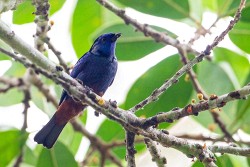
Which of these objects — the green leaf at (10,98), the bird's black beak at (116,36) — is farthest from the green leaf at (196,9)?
the green leaf at (10,98)

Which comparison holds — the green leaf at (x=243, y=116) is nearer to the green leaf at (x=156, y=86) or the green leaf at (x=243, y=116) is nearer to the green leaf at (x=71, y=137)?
the green leaf at (x=156, y=86)

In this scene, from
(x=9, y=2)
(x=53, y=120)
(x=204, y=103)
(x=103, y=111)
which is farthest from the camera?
(x=53, y=120)

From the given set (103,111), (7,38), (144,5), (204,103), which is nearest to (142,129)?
(103,111)

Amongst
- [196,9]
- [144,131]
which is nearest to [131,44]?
[196,9]

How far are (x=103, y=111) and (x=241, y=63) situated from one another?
187 cm

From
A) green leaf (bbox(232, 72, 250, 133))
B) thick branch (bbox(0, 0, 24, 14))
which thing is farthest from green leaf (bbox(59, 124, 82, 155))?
thick branch (bbox(0, 0, 24, 14))

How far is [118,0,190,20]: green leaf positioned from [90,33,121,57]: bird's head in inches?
9.1

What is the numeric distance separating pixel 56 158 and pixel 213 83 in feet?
3.81

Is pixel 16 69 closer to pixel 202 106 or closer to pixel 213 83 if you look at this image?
pixel 213 83

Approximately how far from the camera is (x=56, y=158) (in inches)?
124

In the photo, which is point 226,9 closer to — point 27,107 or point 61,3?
point 61,3

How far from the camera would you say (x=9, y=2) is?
233cm

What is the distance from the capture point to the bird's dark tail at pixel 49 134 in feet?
10.2

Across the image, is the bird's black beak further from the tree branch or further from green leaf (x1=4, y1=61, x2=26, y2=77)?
the tree branch
